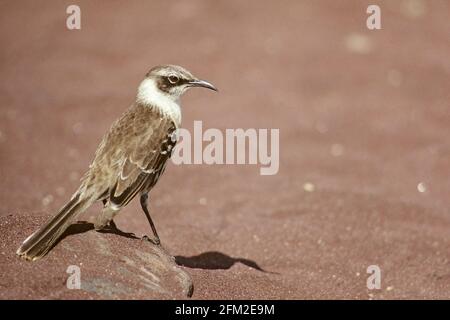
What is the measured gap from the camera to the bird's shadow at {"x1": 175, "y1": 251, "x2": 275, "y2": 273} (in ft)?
25.6

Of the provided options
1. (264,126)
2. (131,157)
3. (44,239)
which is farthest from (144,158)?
(264,126)

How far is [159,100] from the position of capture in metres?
7.20

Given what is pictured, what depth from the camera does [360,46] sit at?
1475 centimetres

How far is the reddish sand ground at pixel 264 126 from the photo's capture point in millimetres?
8062

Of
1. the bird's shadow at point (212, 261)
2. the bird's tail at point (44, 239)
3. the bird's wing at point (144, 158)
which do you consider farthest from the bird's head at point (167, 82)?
the bird's shadow at point (212, 261)

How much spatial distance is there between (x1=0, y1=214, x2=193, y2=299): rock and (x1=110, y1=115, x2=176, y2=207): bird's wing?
43cm

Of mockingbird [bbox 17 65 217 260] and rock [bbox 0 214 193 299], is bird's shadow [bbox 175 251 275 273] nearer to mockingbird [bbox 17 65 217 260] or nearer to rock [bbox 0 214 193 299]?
mockingbird [bbox 17 65 217 260]

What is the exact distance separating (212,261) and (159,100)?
6.67ft

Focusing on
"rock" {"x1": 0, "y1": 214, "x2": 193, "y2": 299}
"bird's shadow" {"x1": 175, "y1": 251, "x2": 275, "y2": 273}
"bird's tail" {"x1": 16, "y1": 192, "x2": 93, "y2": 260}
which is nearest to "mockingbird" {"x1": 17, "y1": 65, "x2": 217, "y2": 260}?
"bird's tail" {"x1": 16, "y1": 192, "x2": 93, "y2": 260}

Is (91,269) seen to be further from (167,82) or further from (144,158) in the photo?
(167,82)

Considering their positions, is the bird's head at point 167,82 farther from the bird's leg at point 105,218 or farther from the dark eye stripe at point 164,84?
the bird's leg at point 105,218

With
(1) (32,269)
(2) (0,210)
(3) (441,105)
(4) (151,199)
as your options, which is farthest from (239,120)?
(1) (32,269)

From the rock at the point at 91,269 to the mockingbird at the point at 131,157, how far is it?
151mm

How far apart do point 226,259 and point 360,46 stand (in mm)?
7900
